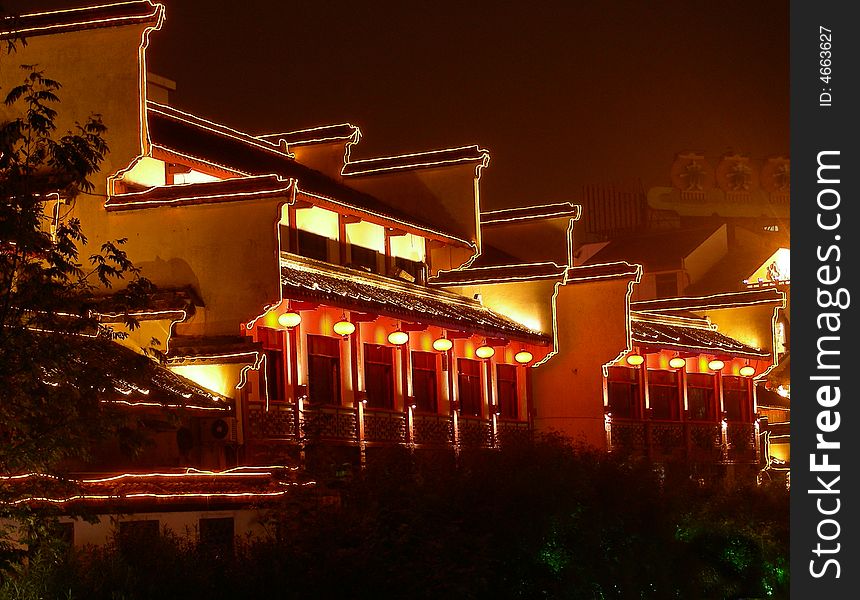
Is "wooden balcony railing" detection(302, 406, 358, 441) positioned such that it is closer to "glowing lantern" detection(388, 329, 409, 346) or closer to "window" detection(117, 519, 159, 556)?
"glowing lantern" detection(388, 329, 409, 346)

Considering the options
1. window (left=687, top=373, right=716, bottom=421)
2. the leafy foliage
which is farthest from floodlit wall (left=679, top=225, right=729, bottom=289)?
the leafy foliage

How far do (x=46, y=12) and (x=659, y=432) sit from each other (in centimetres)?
2224

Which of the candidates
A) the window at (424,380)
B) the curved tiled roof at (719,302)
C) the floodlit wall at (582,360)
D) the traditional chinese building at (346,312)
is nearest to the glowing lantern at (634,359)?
the traditional chinese building at (346,312)

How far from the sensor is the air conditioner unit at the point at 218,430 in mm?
25828

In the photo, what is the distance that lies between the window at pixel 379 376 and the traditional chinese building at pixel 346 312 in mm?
52

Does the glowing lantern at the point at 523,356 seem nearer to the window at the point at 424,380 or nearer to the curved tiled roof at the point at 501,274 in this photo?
the curved tiled roof at the point at 501,274

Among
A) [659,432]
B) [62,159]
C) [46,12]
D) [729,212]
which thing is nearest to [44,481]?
[62,159]

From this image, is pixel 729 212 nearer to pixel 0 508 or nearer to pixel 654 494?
pixel 654 494

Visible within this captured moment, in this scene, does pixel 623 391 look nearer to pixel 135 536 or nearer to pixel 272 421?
pixel 272 421

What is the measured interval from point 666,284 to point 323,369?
3298cm

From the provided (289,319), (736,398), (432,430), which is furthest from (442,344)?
(736,398)

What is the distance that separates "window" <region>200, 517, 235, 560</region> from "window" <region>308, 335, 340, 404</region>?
21.7 feet

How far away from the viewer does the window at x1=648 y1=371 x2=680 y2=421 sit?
1740 inches

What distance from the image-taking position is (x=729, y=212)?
6919 cm
